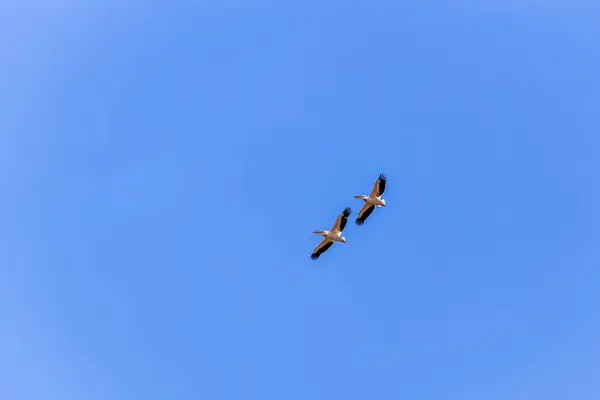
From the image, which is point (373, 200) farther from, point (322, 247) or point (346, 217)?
point (322, 247)

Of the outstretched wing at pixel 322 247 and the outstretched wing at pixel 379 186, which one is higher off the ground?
the outstretched wing at pixel 379 186

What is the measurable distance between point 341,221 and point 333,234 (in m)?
1.16

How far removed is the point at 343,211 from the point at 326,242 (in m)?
2.87

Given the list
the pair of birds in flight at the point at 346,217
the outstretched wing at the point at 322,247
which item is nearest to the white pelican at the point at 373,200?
the pair of birds in flight at the point at 346,217

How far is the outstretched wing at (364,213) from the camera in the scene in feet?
277

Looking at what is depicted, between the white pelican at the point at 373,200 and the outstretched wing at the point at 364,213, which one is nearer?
the white pelican at the point at 373,200

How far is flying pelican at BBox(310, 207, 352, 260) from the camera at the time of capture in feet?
279

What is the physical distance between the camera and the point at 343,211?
84938mm

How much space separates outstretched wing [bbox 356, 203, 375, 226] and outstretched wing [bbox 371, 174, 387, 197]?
114cm

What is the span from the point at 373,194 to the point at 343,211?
106 inches

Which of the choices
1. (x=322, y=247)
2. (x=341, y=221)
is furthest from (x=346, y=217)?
(x=322, y=247)

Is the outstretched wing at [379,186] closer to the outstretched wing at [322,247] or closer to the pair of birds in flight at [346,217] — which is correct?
the pair of birds in flight at [346,217]

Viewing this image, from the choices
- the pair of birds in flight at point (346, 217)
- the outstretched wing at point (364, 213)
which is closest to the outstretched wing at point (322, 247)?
the pair of birds in flight at point (346, 217)

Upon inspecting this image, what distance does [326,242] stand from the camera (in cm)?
8625
